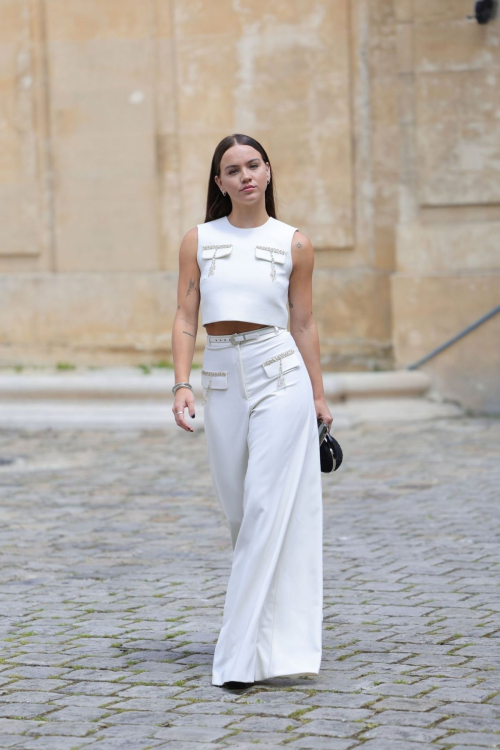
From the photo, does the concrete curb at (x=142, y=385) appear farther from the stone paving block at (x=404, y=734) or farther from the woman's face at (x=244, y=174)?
the stone paving block at (x=404, y=734)

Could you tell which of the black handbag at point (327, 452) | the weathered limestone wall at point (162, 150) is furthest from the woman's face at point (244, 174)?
the weathered limestone wall at point (162, 150)

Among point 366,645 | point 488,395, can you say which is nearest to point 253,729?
point 366,645

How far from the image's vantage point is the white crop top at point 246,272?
4219 millimetres

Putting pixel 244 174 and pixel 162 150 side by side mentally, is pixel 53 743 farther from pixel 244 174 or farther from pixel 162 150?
pixel 162 150

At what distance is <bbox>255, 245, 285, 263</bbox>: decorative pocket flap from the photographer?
13.9 ft

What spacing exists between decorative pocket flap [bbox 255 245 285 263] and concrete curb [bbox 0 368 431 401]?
6971 millimetres

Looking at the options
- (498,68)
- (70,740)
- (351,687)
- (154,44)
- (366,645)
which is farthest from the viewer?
(154,44)

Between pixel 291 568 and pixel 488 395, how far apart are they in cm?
751

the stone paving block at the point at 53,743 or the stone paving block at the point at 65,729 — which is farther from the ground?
the stone paving block at the point at 53,743

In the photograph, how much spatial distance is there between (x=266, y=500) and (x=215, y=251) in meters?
0.85

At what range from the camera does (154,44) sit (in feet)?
39.7

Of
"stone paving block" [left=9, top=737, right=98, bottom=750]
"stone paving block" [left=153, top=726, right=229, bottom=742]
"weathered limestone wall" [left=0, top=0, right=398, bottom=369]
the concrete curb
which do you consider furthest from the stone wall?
"stone paving block" [left=9, top=737, right=98, bottom=750]

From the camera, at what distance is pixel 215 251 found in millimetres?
4270

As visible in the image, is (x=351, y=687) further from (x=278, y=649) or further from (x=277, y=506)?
(x=277, y=506)
